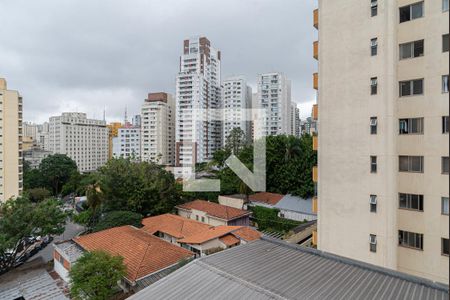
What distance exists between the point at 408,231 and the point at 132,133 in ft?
A: 169

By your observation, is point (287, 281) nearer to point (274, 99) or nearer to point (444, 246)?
point (444, 246)

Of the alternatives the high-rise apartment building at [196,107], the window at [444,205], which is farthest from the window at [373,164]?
the high-rise apartment building at [196,107]

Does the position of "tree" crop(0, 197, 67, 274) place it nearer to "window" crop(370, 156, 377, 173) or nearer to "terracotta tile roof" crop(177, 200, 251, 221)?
"terracotta tile roof" crop(177, 200, 251, 221)

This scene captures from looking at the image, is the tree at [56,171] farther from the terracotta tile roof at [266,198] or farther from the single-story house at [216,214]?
the terracotta tile roof at [266,198]

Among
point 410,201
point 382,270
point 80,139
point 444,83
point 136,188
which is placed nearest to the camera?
point 382,270

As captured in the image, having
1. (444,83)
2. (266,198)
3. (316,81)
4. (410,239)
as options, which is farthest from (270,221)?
(444,83)

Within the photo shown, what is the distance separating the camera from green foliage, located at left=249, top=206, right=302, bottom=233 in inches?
704

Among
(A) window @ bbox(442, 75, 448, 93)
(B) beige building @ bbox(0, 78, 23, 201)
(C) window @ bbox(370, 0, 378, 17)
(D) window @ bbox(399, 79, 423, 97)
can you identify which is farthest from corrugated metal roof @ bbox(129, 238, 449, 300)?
(B) beige building @ bbox(0, 78, 23, 201)

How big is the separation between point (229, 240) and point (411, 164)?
370 inches

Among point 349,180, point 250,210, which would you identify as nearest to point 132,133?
point 250,210

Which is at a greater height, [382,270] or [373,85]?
[373,85]

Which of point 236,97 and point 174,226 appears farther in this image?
point 236,97

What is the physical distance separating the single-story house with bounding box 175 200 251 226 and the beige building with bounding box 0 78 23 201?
2115 cm

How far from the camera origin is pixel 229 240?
46.4 ft
